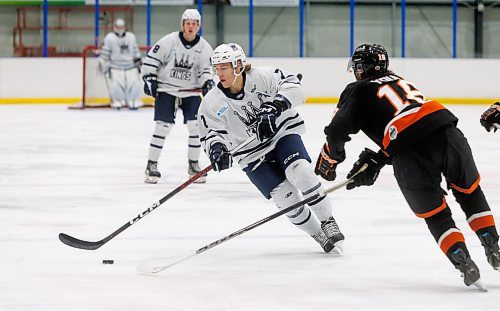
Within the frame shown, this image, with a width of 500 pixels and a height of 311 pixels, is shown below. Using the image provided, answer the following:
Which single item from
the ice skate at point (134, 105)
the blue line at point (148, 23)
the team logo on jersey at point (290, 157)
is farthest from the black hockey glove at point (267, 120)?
the blue line at point (148, 23)

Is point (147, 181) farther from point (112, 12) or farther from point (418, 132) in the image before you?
point (112, 12)

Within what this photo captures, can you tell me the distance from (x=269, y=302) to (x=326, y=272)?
51 cm

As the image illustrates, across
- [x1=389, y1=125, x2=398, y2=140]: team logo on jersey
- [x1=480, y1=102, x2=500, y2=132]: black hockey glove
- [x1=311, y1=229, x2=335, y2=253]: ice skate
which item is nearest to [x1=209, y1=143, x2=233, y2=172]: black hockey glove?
[x1=311, y1=229, x2=335, y2=253]: ice skate

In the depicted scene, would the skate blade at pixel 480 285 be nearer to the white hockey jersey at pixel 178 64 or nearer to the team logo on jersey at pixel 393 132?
the team logo on jersey at pixel 393 132

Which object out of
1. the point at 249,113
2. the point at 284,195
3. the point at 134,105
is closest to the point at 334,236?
the point at 284,195

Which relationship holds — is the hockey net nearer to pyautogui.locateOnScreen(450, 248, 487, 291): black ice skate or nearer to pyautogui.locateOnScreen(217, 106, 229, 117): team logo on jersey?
pyautogui.locateOnScreen(217, 106, 229, 117): team logo on jersey

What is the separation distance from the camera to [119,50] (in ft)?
42.4

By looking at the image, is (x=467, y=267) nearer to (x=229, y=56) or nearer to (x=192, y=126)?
(x=229, y=56)

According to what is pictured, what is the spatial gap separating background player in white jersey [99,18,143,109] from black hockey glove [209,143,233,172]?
9091 millimetres

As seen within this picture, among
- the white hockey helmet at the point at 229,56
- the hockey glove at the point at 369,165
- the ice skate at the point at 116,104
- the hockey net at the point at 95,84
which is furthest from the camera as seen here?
the hockey net at the point at 95,84

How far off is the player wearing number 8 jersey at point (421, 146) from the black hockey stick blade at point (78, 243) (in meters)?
1.17

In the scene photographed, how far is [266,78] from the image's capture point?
393 cm

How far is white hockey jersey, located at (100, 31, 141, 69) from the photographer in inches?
508

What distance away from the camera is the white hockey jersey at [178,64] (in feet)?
20.5
